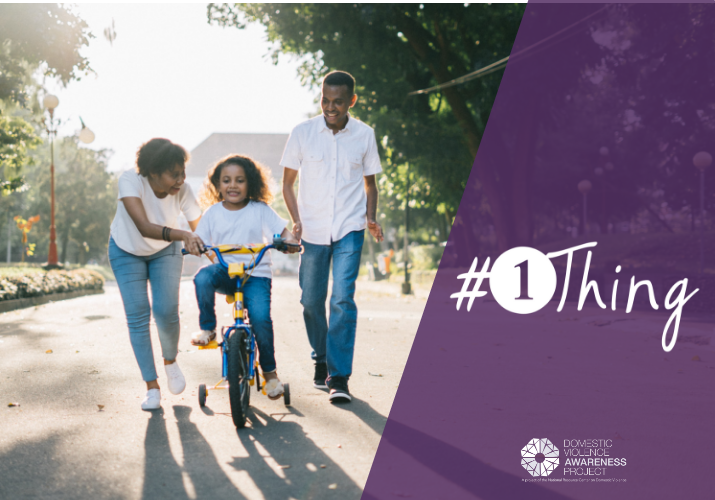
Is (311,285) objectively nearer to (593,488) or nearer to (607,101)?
(593,488)

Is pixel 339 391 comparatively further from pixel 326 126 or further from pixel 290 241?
pixel 326 126

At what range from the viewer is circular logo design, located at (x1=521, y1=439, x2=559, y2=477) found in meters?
3.62

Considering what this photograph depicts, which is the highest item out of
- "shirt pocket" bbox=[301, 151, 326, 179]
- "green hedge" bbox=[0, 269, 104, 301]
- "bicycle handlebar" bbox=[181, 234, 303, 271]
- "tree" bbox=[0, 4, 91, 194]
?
"tree" bbox=[0, 4, 91, 194]

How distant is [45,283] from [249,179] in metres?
16.7

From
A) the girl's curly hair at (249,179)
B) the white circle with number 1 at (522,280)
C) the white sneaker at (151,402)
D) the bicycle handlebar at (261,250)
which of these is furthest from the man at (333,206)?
the white circle with number 1 at (522,280)

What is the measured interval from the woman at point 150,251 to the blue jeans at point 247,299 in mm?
352

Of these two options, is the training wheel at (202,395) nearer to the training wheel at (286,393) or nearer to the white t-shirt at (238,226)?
the training wheel at (286,393)

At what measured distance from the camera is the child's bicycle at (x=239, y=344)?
4.22m

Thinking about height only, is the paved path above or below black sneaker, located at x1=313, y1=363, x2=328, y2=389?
below

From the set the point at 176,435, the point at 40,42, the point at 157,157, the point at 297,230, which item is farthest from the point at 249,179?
the point at 40,42

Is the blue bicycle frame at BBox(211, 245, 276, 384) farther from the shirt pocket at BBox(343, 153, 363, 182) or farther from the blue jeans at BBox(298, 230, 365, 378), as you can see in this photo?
the shirt pocket at BBox(343, 153, 363, 182)

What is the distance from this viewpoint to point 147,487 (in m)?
3.28

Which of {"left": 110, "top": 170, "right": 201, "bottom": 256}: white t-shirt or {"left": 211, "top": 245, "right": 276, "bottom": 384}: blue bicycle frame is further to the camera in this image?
{"left": 110, "top": 170, "right": 201, "bottom": 256}: white t-shirt

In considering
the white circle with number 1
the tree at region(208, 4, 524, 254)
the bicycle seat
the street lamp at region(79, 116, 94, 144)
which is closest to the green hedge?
the street lamp at region(79, 116, 94, 144)
